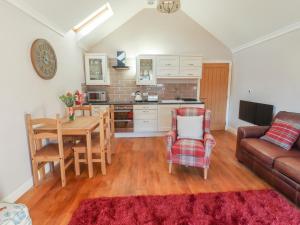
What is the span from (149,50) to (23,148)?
3.72m

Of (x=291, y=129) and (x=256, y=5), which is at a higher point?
(x=256, y=5)

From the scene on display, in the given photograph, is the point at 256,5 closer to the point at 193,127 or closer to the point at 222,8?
the point at 222,8

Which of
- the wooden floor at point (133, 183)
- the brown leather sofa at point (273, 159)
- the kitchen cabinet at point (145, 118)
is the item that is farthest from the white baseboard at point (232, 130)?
the kitchen cabinet at point (145, 118)

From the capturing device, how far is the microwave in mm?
4516

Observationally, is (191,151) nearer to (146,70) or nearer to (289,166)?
(289,166)

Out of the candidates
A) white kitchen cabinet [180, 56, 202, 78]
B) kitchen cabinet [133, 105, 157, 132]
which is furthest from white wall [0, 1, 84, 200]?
white kitchen cabinet [180, 56, 202, 78]

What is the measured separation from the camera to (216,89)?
16.8ft

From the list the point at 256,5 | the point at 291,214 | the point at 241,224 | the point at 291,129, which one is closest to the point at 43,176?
the point at 241,224

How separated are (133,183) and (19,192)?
1.39 metres

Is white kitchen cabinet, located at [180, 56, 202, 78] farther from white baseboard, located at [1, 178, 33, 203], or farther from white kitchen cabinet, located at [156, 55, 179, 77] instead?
white baseboard, located at [1, 178, 33, 203]

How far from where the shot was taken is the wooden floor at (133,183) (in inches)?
80.0

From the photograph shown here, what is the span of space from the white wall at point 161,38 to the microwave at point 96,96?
111 cm

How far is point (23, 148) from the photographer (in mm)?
2271

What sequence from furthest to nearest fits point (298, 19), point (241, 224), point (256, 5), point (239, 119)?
point (239, 119) → point (256, 5) → point (298, 19) → point (241, 224)
